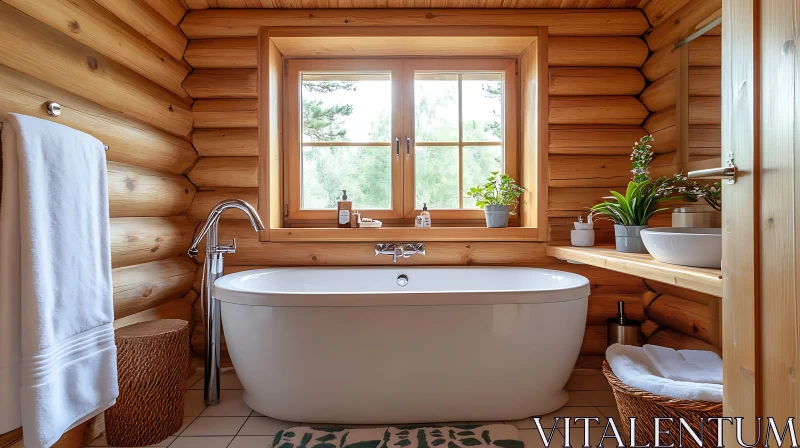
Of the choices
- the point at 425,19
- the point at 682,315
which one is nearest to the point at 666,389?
the point at 682,315

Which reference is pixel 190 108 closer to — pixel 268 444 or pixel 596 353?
pixel 268 444

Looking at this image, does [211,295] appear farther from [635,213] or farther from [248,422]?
[635,213]

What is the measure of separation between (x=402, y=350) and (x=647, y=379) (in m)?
0.91

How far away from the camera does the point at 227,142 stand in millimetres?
2518

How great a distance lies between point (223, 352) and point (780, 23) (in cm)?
279

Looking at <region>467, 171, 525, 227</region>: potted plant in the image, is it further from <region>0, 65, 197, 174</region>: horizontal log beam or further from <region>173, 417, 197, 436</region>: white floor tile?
<region>173, 417, 197, 436</region>: white floor tile

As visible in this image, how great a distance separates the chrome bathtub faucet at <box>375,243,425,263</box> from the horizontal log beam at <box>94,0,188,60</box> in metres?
1.66

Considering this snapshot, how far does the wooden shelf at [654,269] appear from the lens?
1.21m

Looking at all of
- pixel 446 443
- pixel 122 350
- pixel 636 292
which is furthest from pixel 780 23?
pixel 122 350

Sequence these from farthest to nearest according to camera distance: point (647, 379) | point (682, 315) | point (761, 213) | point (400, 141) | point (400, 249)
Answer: point (400, 141) < point (400, 249) < point (682, 315) < point (647, 379) < point (761, 213)

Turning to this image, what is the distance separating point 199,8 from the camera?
248 cm

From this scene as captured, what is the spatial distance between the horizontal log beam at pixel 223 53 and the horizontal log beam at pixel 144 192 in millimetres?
734

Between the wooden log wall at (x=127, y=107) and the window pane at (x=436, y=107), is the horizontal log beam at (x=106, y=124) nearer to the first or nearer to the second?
the wooden log wall at (x=127, y=107)

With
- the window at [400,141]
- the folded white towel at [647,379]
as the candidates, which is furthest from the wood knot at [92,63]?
the folded white towel at [647,379]
